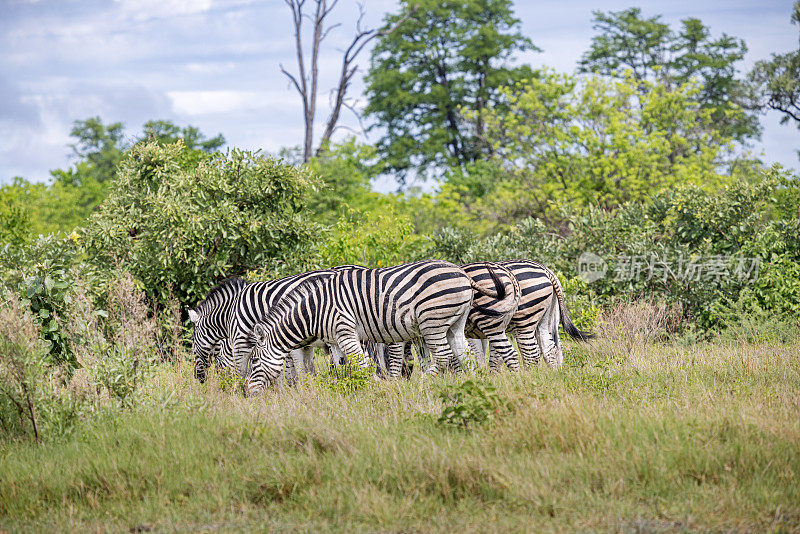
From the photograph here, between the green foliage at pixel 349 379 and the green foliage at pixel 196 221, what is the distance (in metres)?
5.12

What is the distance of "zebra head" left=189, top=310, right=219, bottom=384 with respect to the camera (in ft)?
35.8

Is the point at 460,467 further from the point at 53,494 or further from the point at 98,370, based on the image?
the point at 98,370

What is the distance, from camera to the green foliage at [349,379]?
819 cm

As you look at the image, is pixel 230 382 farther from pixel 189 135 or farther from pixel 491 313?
pixel 189 135

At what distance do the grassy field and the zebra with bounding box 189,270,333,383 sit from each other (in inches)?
108

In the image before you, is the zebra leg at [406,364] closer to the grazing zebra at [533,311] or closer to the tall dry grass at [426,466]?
the grazing zebra at [533,311]

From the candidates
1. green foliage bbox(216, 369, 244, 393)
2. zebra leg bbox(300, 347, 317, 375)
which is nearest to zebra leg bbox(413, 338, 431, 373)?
zebra leg bbox(300, 347, 317, 375)

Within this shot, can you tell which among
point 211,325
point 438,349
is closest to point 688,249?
point 438,349

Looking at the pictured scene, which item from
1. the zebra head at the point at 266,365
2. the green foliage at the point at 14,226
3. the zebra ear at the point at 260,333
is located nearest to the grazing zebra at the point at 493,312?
the zebra head at the point at 266,365

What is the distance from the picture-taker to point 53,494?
5.76m

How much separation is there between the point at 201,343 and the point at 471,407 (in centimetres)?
580

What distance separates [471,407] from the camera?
21.5 ft

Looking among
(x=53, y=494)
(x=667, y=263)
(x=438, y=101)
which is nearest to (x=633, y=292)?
(x=667, y=263)

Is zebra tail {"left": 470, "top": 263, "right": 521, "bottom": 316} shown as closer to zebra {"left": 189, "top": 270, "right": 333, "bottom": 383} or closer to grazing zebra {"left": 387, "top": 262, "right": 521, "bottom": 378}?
grazing zebra {"left": 387, "top": 262, "right": 521, "bottom": 378}
